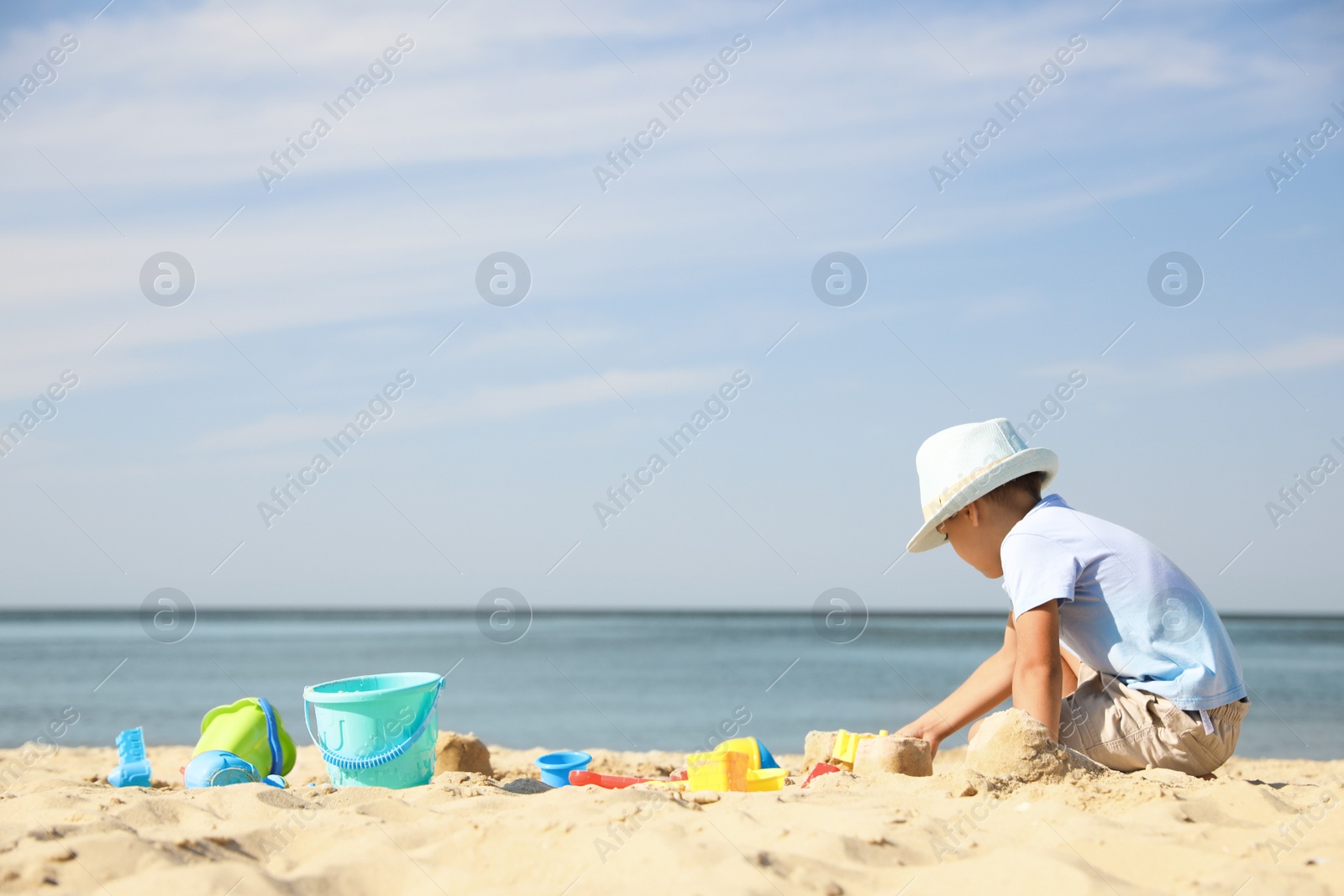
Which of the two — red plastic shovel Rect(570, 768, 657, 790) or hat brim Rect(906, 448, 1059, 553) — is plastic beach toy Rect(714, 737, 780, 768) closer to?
red plastic shovel Rect(570, 768, 657, 790)

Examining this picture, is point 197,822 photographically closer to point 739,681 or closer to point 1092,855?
point 1092,855

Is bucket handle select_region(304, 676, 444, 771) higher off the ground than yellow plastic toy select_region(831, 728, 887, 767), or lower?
higher

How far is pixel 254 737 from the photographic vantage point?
3.80 metres

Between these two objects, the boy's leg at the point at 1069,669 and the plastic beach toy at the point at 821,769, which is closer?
Result: the plastic beach toy at the point at 821,769

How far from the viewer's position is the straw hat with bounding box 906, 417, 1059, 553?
3.15 metres

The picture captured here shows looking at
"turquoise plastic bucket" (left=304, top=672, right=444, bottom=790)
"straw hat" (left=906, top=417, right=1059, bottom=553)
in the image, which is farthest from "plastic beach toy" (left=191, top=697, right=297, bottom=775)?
"straw hat" (left=906, top=417, right=1059, bottom=553)

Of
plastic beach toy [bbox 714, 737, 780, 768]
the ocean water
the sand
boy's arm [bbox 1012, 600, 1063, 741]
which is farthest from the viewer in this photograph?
the ocean water

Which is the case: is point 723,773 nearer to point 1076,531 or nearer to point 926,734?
point 926,734

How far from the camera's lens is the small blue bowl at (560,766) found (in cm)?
376

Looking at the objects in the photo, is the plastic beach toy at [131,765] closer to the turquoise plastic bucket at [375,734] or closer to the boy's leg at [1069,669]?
the turquoise plastic bucket at [375,734]

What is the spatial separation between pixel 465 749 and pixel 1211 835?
9.79ft

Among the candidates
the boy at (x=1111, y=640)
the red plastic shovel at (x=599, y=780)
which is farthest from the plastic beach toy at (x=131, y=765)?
the boy at (x=1111, y=640)

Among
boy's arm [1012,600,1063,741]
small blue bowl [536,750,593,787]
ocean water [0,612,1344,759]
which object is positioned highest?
boy's arm [1012,600,1063,741]

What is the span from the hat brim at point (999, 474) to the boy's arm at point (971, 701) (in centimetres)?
52
